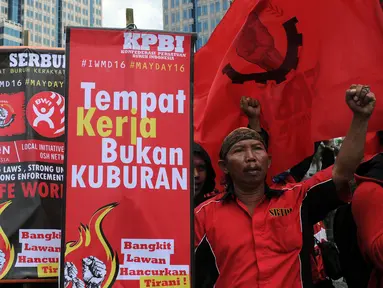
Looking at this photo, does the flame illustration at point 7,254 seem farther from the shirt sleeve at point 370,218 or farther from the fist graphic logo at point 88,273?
the shirt sleeve at point 370,218

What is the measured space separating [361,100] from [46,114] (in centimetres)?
205

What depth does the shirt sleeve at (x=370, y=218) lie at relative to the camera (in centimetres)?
234

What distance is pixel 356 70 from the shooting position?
3096 mm

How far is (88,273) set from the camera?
2660mm

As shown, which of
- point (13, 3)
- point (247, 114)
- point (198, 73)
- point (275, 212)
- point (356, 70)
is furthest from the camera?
A: point (13, 3)

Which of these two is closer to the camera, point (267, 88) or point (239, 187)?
point (239, 187)

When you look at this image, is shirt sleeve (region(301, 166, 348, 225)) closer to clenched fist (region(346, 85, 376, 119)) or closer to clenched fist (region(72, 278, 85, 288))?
clenched fist (region(346, 85, 376, 119))

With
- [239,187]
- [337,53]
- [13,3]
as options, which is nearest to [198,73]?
[337,53]

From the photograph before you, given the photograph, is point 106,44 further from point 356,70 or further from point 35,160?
point 356,70

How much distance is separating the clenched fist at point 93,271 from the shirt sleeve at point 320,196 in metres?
1.04

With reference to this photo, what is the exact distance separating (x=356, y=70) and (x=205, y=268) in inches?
54.2

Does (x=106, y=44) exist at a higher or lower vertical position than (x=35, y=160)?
higher

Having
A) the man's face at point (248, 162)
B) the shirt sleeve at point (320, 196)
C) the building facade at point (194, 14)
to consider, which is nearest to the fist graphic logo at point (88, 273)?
the man's face at point (248, 162)

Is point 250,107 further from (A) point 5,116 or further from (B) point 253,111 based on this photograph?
(A) point 5,116
